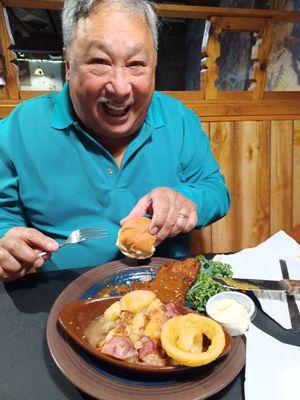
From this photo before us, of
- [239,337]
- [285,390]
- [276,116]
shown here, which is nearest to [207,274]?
[239,337]

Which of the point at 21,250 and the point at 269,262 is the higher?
the point at 21,250

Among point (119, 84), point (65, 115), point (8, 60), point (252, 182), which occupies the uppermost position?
point (8, 60)

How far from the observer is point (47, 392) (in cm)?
76

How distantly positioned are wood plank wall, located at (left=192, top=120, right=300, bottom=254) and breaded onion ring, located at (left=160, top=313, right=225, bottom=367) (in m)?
1.43

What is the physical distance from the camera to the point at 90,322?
0.93 m

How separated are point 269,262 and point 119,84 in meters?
0.91

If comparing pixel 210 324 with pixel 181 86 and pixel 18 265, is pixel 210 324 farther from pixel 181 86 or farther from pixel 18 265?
pixel 181 86

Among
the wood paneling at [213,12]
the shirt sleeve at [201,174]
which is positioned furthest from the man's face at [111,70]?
the wood paneling at [213,12]

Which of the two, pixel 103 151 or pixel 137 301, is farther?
pixel 103 151

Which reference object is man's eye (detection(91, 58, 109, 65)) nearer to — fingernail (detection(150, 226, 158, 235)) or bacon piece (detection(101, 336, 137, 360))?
fingernail (detection(150, 226, 158, 235))

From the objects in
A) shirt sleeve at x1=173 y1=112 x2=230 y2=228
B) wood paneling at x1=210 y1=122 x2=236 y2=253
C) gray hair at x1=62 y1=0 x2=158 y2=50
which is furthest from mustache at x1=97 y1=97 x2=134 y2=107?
wood paneling at x1=210 y1=122 x2=236 y2=253

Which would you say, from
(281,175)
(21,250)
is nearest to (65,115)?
(21,250)

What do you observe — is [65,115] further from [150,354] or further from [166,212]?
[150,354]

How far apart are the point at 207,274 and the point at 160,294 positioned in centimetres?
18
